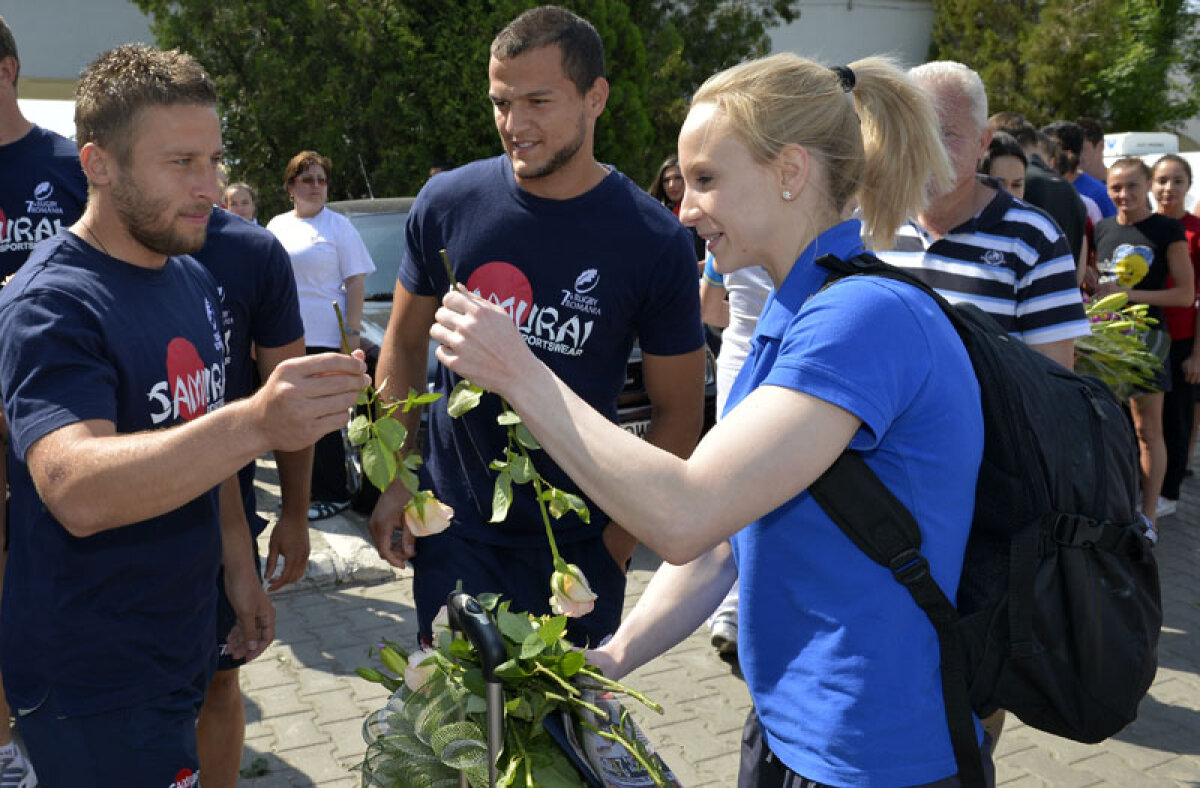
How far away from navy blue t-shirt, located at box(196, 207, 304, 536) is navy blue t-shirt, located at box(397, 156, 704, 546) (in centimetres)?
59

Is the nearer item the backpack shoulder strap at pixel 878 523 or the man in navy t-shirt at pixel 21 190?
the backpack shoulder strap at pixel 878 523

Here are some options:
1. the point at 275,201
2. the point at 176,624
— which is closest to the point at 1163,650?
the point at 176,624

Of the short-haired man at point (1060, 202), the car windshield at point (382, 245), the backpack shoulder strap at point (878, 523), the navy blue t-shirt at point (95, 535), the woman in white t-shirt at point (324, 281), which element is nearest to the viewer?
the backpack shoulder strap at point (878, 523)

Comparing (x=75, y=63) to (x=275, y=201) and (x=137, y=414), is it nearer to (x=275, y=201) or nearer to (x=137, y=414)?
(x=275, y=201)

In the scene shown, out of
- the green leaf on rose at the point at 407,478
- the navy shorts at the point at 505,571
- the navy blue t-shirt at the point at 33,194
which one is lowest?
the navy shorts at the point at 505,571

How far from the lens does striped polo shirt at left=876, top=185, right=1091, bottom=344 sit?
344 cm

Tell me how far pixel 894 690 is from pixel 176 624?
1519mm

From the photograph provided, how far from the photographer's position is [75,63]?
59.0 feet

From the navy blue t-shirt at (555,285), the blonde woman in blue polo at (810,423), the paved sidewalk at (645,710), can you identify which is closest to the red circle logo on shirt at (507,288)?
the navy blue t-shirt at (555,285)

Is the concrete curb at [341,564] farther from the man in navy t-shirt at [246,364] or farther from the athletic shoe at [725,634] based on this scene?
the man in navy t-shirt at [246,364]

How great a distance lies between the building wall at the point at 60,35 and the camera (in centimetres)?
1747

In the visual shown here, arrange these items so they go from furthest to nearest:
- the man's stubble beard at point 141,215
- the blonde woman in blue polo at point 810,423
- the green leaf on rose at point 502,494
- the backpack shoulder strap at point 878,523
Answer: the man's stubble beard at point 141,215, the green leaf on rose at point 502,494, the backpack shoulder strap at point 878,523, the blonde woman in blue polo at point 810,423

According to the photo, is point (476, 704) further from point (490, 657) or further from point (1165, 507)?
point (1165, 507)

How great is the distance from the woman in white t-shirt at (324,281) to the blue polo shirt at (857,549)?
536cm
